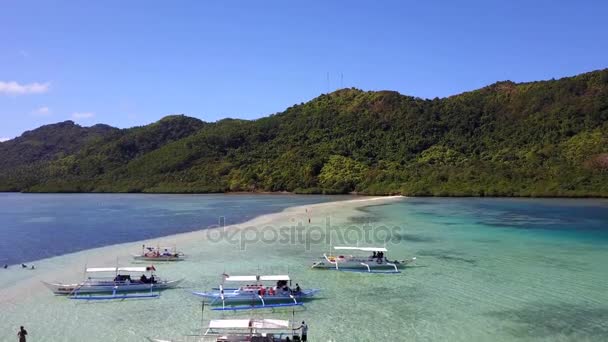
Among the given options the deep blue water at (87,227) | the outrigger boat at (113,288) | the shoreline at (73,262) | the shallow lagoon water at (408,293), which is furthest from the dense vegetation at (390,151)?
the outrigger boat at (113,288)

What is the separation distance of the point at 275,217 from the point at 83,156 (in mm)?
149602

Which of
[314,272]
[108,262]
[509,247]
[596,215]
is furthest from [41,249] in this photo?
[596,215]

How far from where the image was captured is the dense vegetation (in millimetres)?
108812

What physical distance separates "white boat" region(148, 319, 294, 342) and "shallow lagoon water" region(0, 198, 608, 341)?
7.20 ft

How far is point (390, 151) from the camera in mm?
145750

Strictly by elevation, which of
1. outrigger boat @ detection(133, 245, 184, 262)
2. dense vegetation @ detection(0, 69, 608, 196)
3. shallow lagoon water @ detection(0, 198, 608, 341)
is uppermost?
dense vegetation @ detection(0, 69, 608, 196)

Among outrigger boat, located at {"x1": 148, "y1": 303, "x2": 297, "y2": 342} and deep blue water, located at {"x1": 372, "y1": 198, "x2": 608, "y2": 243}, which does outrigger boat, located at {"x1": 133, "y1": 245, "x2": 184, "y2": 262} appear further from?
deep blue water, located at {"x1": 372, "y1": 198, "x2": 608, "y2": 243}

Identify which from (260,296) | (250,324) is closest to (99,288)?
(260,296)

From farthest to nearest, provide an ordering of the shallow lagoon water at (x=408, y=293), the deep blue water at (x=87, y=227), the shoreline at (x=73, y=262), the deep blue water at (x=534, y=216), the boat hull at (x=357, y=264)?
the deep blue water at (x=534, y=216)
the deep blue water at (x=87, y=227)
the boat hull at (x=357, y=264)
the shoreline at (x=73, y=262)
the shallow lagoon water at (x=408, y=293)
